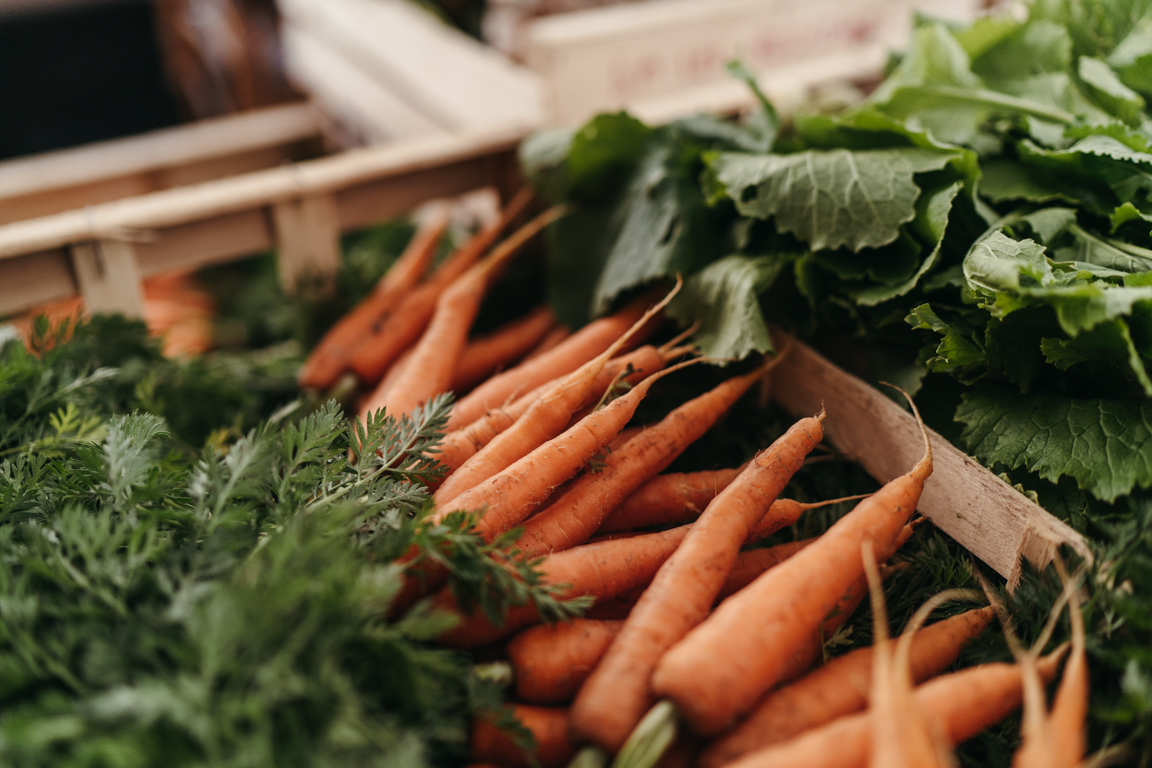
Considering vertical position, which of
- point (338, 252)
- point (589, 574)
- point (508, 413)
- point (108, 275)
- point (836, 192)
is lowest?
point (589, 574)

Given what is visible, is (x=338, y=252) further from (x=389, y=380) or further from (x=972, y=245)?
(x=972, y=245)

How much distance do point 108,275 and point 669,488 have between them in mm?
1608

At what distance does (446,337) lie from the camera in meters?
1.98

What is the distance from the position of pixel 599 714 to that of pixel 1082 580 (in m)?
0.80

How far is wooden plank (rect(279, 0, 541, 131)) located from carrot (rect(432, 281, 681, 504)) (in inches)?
49.2

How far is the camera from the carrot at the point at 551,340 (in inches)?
81.1

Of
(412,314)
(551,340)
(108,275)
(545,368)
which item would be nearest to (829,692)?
(545,368)

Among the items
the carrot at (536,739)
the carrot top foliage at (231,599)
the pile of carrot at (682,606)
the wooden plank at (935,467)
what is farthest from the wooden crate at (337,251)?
the carrot at (536,739)

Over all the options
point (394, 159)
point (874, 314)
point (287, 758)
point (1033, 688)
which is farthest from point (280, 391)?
point (1033, 688)

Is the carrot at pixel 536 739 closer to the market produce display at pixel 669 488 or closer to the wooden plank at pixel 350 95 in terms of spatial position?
the market produce display at pixel 669 488

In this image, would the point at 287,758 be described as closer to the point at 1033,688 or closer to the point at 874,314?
the point at 1033,688

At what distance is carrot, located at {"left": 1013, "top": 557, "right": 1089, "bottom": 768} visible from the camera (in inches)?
Answer: 37.2

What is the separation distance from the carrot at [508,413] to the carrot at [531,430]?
1.4 inches

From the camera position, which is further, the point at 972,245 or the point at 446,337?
the point at 446,337
